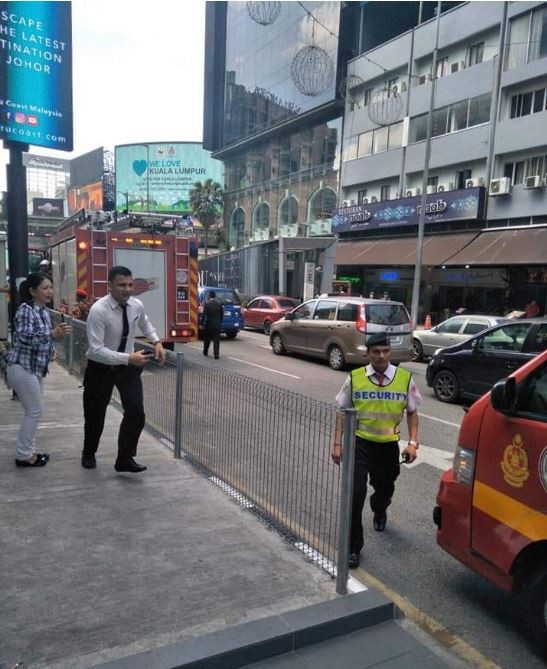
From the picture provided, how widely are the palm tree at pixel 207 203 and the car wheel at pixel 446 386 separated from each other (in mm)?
51979

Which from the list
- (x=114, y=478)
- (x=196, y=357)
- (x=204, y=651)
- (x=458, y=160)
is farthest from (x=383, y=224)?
(x=204, y=651)

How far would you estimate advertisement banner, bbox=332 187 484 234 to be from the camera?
23.4m

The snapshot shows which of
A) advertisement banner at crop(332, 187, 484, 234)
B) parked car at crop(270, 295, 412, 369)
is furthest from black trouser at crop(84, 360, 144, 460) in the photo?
advertisement banner at crop(332, 187, 484, 234)

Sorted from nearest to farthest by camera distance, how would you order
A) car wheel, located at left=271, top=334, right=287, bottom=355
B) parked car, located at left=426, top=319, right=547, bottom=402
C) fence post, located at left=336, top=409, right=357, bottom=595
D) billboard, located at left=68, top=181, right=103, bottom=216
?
fence post, located at left=336, top=409, right=357, bottom=595
parked car, located at left=426, top=319, right=547, bottom=402
car wheel, located at left=271, top=334, right=287, bottom=355
billboard, located at left=68, top=181, right=103, bottom=216

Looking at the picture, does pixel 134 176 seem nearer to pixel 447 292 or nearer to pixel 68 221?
pixel 447 292

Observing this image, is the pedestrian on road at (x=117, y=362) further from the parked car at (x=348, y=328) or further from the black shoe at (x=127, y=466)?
the parked car at (x=348, y=328)

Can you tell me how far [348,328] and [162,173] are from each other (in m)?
74.0

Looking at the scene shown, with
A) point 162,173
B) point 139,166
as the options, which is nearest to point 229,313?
point 162,173

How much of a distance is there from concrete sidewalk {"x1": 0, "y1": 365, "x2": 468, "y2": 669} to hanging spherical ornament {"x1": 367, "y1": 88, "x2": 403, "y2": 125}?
85.2 feet

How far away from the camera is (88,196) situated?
91000 millimetres

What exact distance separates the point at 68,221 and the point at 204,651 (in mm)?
12325

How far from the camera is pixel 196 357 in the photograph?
46.2 feet

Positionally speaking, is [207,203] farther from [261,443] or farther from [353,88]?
[261,443]

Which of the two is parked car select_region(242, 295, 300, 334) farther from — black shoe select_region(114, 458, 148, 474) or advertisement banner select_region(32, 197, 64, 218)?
advertisement banner select_region(32, 197, 64, 218)
